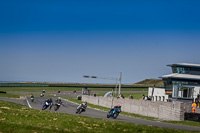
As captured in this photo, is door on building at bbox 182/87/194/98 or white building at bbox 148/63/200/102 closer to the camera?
door on building at bbox 182/87/194/98

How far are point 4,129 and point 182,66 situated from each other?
60491 mm

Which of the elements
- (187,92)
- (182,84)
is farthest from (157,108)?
(182,84)

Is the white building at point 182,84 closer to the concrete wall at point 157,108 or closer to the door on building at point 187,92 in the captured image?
the door on building at point 187,92

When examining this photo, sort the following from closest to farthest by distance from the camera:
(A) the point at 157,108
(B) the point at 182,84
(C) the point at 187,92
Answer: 1. (A) the point at 157,108
2. (C) the point at 187,92
3. (B) the point at 182,84

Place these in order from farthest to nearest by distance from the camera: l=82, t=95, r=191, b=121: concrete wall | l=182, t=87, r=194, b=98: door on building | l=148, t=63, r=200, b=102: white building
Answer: l=148, t=63, r=200, b=102: white building → l=182, t=87, r=194, b=98: door on building → l=82, t=95, r=191, b=121: concrete wall

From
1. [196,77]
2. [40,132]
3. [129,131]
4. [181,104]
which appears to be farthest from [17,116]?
[196,77]

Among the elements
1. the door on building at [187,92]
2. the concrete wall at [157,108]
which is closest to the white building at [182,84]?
the door on building at [187,92]

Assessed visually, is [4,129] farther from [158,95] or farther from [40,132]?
[158,95]

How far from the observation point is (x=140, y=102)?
142ft

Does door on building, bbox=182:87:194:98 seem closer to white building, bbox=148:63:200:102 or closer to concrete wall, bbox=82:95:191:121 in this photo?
white building, bbox=148:63:200:102

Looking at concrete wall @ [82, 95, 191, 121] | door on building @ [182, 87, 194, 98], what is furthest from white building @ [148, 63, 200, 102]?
concrete wall @ [82, 95, 191, 121]

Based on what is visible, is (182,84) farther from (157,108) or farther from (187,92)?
(157,108)

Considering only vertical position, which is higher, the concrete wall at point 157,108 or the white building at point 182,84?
the white building at point 182,84

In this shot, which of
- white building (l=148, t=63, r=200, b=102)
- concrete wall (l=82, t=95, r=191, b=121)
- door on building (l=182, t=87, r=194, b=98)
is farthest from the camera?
white building (l=148, t=63, r=200, b=102)
